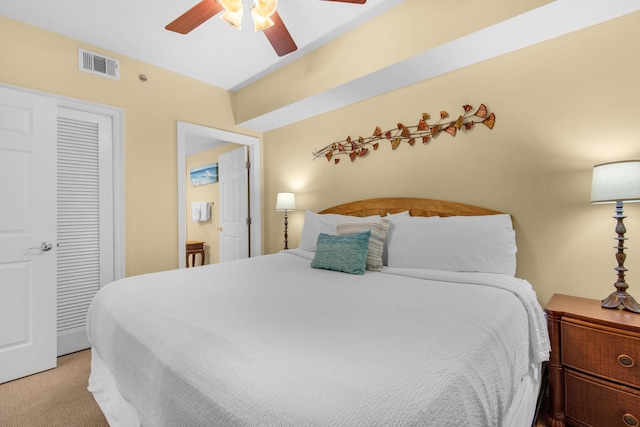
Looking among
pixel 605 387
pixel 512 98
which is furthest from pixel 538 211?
pixel 605 387

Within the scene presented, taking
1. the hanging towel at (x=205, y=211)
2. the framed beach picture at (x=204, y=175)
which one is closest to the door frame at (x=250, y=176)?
the framed beach picture at (x=204, y=175)

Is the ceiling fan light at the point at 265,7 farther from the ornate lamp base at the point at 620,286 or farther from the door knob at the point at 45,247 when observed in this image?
the door knob at the point at 45,247

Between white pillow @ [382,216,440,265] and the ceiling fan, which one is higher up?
the ceiling fan

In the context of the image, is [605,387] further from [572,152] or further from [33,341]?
[33,341]

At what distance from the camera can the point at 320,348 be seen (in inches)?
35.1

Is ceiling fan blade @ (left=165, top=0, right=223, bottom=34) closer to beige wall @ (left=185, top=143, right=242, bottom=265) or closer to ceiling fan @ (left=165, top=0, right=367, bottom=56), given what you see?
ceiling fan @ (left=165, top=0, right=367, bottom=56)

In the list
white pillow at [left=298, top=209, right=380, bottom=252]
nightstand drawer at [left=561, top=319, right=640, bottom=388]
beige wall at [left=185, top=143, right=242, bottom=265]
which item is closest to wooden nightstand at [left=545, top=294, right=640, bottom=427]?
nightstand drawer at [left=561, top=319, right=640, bottom=388]

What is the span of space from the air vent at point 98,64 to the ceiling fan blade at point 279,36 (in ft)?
5.62

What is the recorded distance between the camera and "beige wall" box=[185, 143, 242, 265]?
4887 mm

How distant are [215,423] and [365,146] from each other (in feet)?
8.48

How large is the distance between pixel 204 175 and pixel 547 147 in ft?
15.6

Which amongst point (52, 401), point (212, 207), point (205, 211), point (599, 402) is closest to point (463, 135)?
point (599, 402)

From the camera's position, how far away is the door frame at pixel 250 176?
10.5 ft

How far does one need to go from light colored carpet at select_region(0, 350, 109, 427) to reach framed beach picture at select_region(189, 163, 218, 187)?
10.4ft
